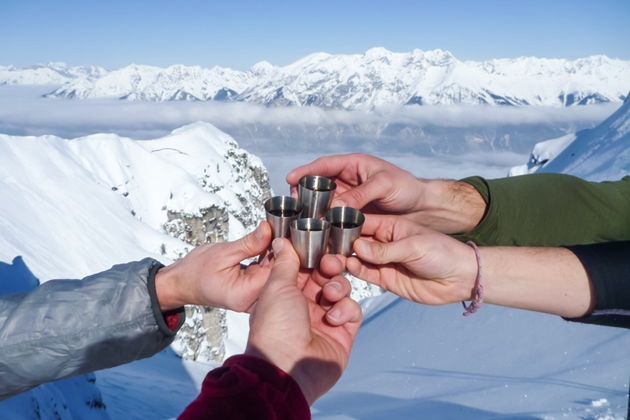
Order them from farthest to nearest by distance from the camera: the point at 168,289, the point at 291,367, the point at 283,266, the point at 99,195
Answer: the point at 99,195 → the point at 168,289 → the point at 283,266 → the point at 291,367

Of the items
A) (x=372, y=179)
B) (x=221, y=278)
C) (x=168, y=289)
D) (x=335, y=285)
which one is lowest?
(x=168, y=289)

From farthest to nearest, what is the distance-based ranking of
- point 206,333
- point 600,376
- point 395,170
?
point 206,333 < point 600,376 < point 395,170

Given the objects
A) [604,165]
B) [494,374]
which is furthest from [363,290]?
[494,374]

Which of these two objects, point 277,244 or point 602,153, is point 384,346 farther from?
point 602,153

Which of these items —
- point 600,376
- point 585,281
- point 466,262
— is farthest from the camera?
point 600,376

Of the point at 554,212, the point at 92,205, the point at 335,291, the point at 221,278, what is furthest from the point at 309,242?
the point at 92,205

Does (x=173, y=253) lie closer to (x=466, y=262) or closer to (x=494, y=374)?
(x=494, y=374)

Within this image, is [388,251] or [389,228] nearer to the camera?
[388,251]
